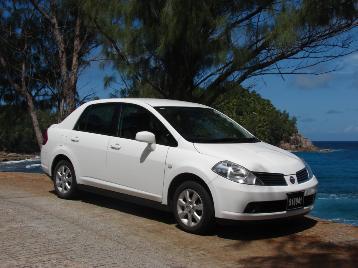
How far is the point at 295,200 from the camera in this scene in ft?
21.4

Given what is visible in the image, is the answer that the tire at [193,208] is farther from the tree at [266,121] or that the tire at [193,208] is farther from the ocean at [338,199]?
the tree at [266,121]

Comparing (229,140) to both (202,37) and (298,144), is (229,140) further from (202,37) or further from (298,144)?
(298,144)

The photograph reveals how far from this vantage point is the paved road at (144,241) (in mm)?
5496

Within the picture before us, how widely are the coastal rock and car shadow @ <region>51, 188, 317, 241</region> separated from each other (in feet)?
413

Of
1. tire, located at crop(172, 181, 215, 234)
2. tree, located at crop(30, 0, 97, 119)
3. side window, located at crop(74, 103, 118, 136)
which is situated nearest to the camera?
tire, located at crop(172, 181, 215, 234)

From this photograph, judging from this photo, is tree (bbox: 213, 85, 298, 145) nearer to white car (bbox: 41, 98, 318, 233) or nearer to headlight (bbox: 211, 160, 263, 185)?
white car (bbox: 41, 98, 318, 233)

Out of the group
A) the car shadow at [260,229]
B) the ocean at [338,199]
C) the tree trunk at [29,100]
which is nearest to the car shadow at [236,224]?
the car shadow at [260,229]

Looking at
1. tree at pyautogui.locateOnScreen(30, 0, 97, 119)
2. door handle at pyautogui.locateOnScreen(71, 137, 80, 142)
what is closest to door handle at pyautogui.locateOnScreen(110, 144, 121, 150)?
door handle at pyautogui.locateOnScreen(71, 137, 80, 142)

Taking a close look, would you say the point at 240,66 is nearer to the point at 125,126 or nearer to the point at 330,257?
the point at 125,126

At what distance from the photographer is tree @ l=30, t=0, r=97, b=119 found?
15.0 meters

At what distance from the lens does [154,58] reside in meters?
10.4

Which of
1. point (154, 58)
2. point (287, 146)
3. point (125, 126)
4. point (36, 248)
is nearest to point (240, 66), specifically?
point (154, 58)

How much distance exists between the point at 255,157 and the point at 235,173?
380 mm

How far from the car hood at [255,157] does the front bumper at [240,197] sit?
0.24 meters
